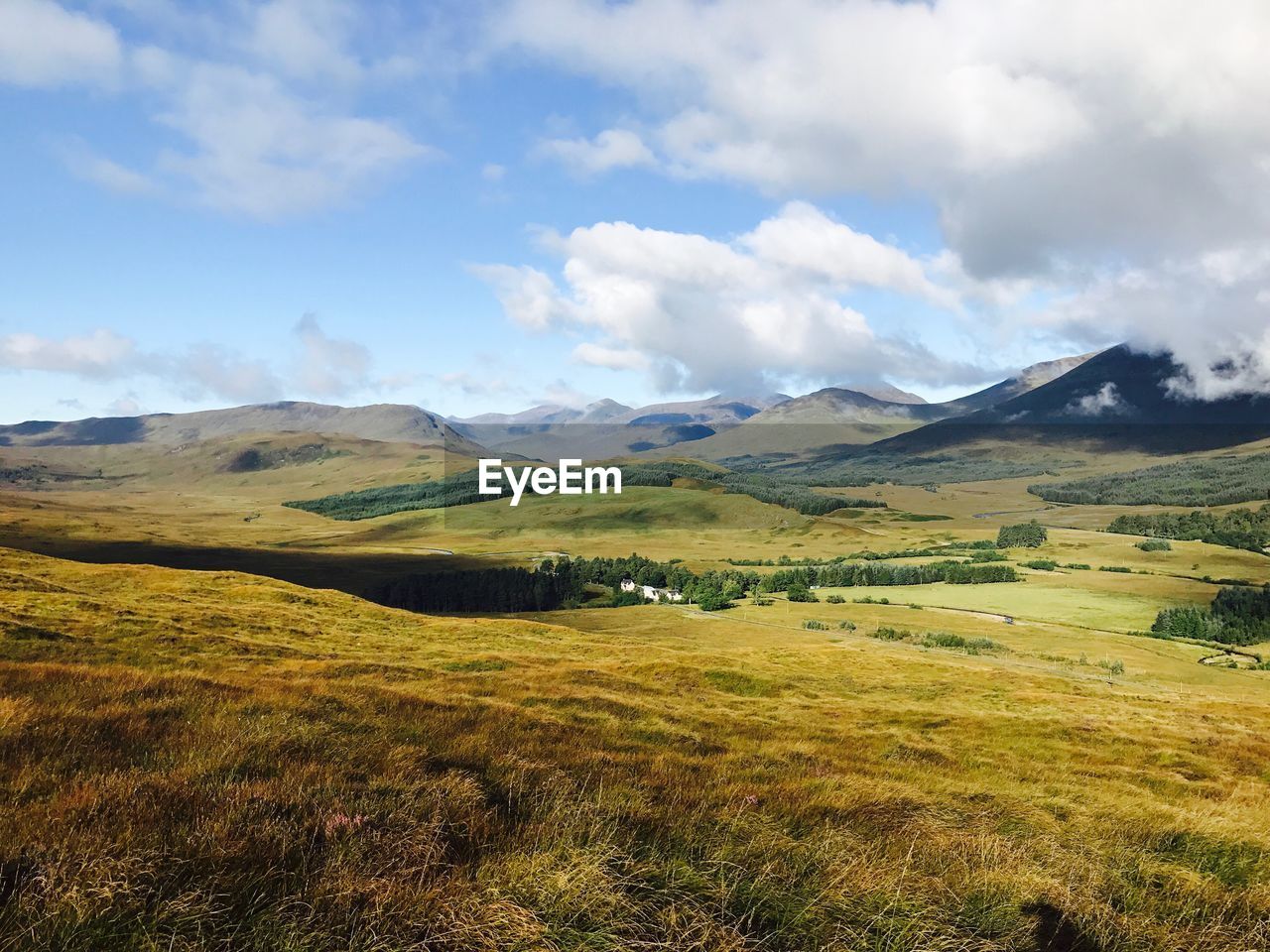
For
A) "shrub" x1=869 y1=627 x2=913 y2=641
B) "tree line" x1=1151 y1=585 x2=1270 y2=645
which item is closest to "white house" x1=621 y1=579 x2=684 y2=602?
"shrub" x1=869 y1=627 x2=913 y2=641

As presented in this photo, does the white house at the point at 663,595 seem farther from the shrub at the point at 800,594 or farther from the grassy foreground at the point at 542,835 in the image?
the grassy foreground at the point at 542,835

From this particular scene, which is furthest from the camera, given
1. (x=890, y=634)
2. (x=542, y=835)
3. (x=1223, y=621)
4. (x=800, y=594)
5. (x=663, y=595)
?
(x=663, y=595)

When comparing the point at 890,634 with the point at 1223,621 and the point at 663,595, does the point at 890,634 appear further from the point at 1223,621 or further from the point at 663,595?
the point at 1223,621

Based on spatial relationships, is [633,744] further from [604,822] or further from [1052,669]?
[1052,669]

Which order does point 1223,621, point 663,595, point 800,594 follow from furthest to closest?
point 663,595
point 800,594
point 1223,621

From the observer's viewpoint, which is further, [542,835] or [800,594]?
[800,594]

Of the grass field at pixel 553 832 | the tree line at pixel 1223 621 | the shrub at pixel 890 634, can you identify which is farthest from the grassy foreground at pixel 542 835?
the tree line at pixel 1223 621

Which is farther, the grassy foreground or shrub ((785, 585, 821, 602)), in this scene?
shrub ((785, 585, 821, 602))

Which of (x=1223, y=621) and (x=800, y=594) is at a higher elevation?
(x=800, y=594)

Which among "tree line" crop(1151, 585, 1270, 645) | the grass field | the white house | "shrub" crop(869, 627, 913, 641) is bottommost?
"tree line" crop(1151, 585, 1270, 645)

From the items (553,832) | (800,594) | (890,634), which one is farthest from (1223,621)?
(553,832)

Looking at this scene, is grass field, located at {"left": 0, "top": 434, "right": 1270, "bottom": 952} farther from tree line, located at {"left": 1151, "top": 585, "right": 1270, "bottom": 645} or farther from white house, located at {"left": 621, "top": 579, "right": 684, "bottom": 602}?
tree line, located at {"left": 1151, "top": 585, "right": 1270, "bottom": 645}

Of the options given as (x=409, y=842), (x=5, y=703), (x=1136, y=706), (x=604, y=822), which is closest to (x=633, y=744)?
(x=604, y=822)
